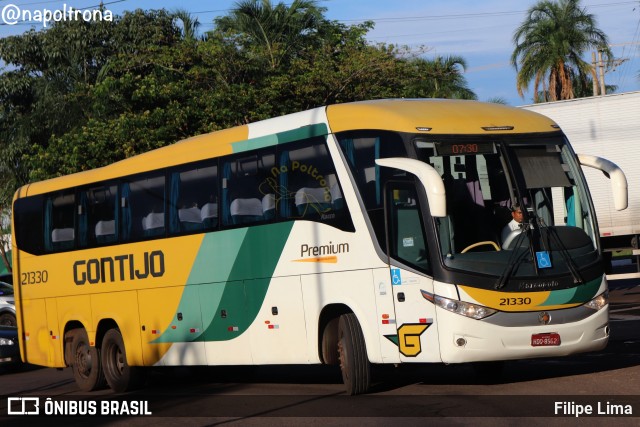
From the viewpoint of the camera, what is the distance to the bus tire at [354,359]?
13055 mm

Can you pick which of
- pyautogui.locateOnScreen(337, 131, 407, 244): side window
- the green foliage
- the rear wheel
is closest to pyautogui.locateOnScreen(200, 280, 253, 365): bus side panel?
pyautogui.locateOnScreen(337, 131, 407, 244): side window

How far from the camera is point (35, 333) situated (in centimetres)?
1967

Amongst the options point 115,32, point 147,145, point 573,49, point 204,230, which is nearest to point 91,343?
point 204,230

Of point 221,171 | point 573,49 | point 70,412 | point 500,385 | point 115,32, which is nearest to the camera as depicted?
point 500,385

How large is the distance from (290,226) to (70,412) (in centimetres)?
372

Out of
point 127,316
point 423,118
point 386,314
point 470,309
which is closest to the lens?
point 470,309

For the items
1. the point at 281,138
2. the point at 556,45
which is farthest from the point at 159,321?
the point at 556,45

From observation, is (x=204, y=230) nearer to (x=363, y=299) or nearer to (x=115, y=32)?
(x=363, y=299)

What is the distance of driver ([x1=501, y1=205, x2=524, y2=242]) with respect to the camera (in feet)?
40.8

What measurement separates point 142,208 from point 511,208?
21.9 feet

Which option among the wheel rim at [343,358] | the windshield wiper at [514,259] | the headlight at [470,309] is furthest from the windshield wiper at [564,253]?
the wheel rim at [343,358]

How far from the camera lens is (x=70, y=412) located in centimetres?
1434

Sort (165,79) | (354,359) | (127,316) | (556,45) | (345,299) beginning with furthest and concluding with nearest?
(556,45) < (165,79) < (127,316) < (345,299) < (354,359)

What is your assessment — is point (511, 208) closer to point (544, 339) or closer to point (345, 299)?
point (544, 339)
